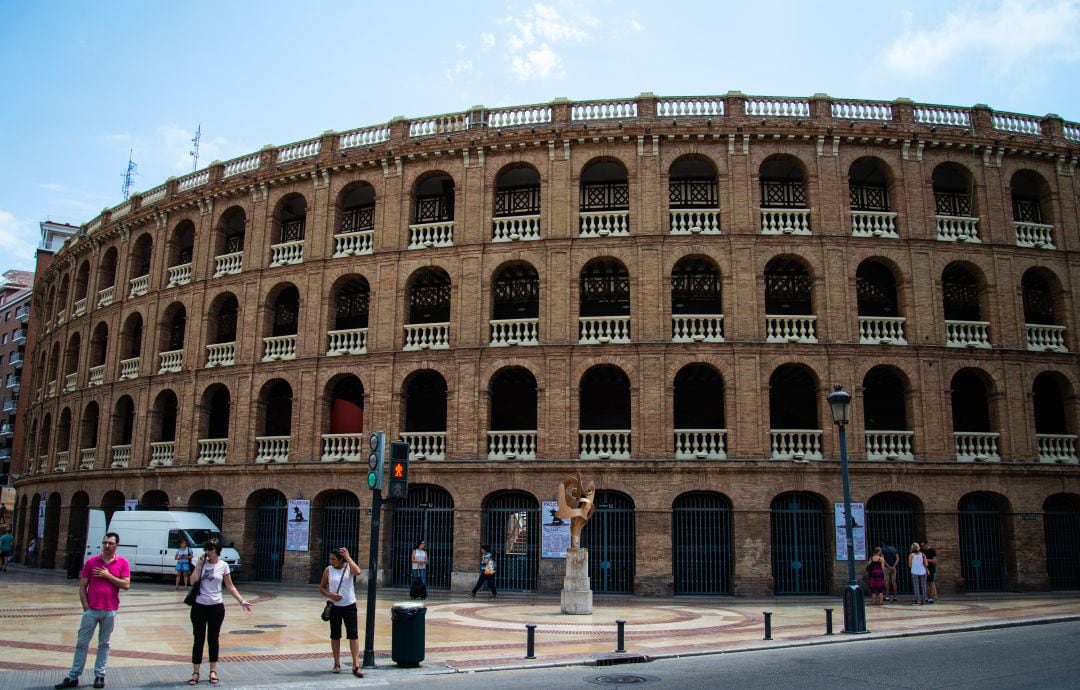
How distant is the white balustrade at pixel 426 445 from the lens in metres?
27.1

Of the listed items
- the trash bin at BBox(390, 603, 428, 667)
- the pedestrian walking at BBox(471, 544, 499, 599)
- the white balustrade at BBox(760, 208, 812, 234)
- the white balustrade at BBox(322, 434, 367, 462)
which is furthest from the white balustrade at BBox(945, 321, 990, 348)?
the trash bin at BBox(390, 603, 428, 667)

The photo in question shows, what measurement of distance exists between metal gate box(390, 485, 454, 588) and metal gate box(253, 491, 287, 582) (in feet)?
15.5

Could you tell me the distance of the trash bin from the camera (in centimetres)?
1230

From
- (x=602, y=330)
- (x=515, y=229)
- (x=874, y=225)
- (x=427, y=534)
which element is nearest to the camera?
(x=602, y=330)

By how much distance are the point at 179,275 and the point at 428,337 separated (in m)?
12.6

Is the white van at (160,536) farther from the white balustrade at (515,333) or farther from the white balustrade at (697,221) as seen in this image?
the white balustrade at (697,221)

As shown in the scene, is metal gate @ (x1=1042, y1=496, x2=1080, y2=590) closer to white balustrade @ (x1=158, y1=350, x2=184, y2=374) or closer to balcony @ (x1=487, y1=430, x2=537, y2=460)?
balcony @ (x1=487, y1=430, x2=537, y2=460)

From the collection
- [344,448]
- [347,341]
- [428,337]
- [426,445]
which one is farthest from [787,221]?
[344,448]

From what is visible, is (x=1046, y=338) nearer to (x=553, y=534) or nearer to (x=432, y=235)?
(x=553, y=534)

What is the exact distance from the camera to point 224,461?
30.4 m

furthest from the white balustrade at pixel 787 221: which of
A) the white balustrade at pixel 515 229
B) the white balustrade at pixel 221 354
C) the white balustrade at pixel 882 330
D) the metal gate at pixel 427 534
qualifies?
the white balustrade at pixel 221 354

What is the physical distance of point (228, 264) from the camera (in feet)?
107

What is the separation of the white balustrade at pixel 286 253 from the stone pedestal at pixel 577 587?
16.6 meters

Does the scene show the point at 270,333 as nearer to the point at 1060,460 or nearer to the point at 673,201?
the point at 673,201
